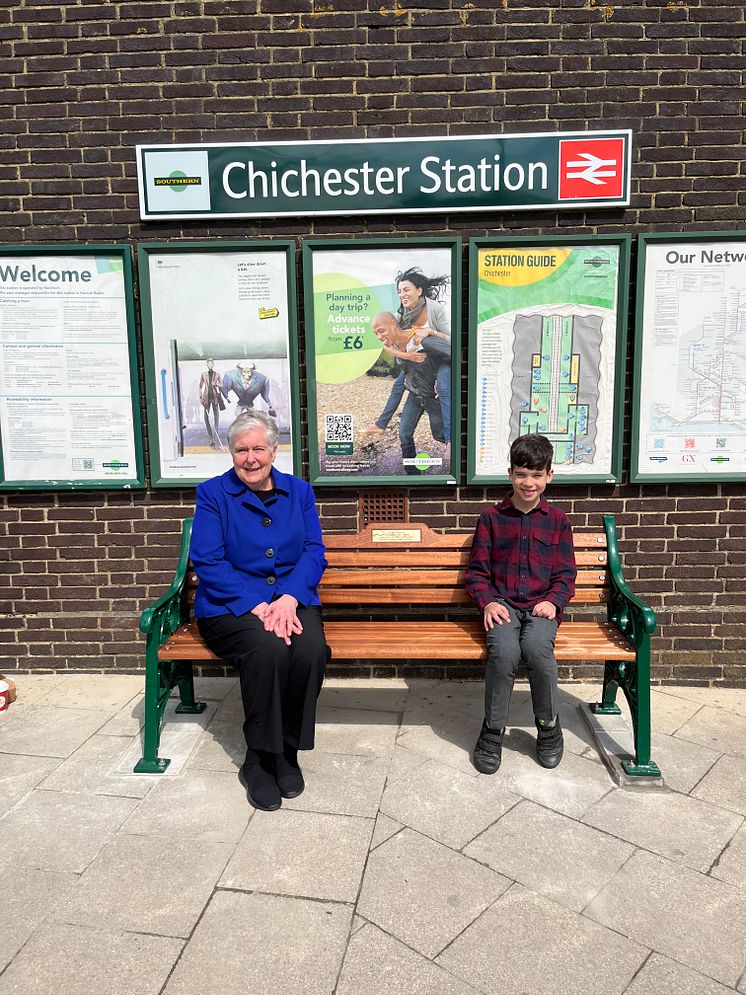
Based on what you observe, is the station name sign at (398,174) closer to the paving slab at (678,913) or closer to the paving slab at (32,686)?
the paving slab at (32,686)

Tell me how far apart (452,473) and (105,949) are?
2944mm

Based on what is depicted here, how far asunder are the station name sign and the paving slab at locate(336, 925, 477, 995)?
142 inches

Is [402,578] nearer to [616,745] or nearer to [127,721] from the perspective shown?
[616,745]

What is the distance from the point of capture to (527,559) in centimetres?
358

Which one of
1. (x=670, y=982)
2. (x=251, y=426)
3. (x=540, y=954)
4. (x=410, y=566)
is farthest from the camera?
(x=410, y=566)

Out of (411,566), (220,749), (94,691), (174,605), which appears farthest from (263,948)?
(94,691)

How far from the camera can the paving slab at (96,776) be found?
10.8ft

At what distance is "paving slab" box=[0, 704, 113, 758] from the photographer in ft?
12.1

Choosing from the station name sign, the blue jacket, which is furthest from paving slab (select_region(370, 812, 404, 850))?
the station name sign

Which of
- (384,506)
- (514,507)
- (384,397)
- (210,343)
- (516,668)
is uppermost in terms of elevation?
(210,343)

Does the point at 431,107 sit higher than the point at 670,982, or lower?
higher

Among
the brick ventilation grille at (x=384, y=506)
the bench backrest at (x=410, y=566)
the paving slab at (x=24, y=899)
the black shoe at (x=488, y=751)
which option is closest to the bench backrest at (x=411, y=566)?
the bench backrest at (x=410, y=566)

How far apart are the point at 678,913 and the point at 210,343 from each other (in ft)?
12.0

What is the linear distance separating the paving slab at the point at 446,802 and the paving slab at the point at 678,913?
0.57 m
